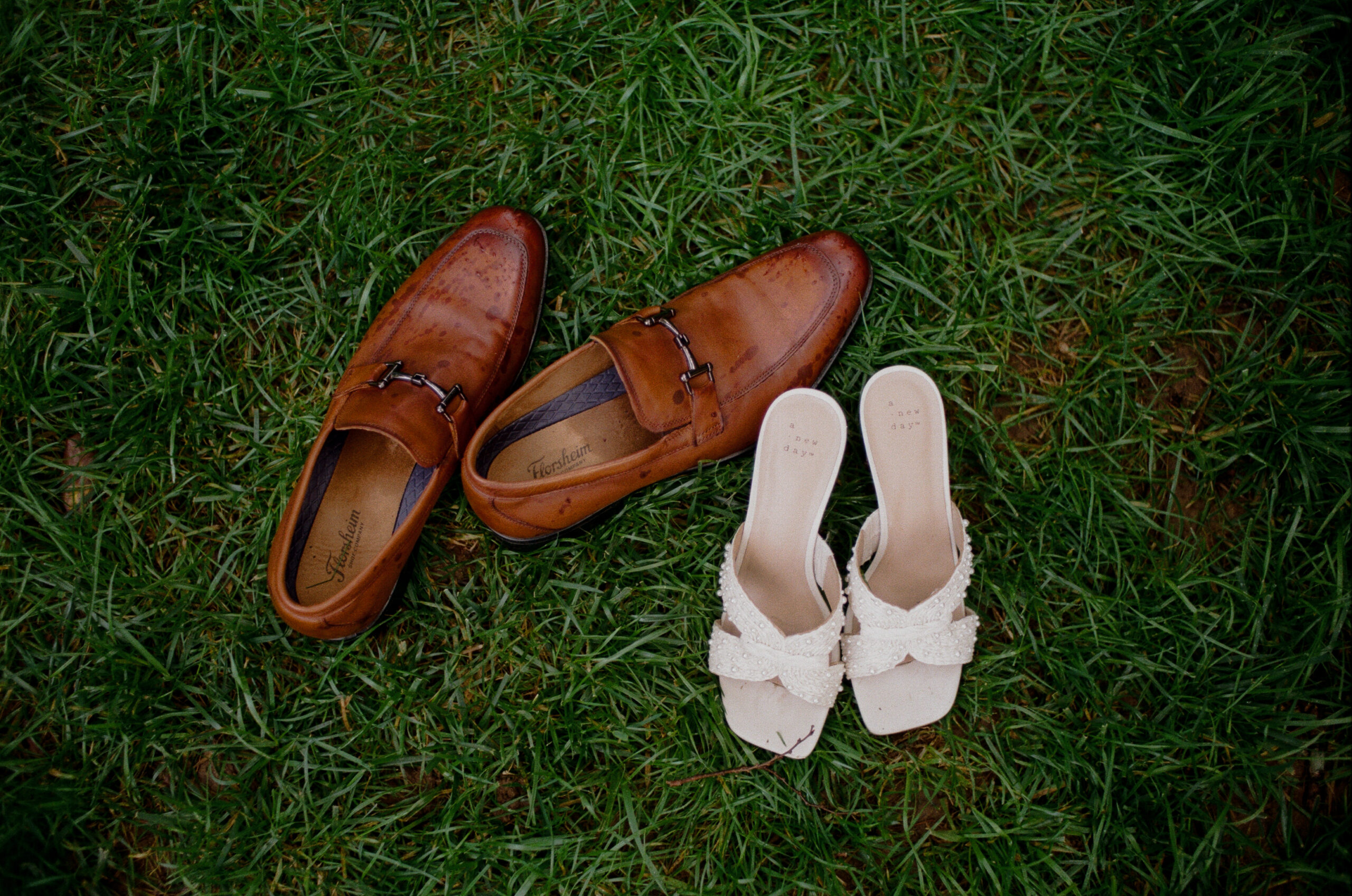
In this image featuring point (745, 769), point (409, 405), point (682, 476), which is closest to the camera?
point (409, 405)

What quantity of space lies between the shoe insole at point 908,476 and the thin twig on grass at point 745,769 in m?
0.44

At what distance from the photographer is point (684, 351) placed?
1910 mm

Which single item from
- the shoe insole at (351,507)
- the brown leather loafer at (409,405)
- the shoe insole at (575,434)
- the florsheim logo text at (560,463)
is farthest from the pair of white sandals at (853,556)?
the shoe insole at (351,507)

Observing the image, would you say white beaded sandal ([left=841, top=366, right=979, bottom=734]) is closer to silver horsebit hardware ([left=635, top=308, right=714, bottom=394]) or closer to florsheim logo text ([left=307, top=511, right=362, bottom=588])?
silver horsebit hardware ([left=635, top=308, right=714, bottom=394])

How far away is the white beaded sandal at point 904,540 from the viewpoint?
6.47ft

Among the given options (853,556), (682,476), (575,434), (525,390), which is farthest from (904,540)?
(525,390)

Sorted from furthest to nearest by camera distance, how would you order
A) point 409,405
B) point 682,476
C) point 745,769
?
point 682,476 < point 745,769 < point 409,405

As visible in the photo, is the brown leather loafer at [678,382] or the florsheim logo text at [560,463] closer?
the brown leather loafer at [678,382]

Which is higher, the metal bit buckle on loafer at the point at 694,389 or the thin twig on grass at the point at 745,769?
the metal bit buckle on loafer at the point at 694,389

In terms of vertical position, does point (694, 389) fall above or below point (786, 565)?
above

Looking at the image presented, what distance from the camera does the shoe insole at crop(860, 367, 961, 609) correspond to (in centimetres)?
200

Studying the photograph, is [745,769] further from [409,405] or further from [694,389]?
[409,405]

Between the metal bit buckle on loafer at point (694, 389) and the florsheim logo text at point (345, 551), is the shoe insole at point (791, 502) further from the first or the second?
the florsheim logo text at point (345, 551)

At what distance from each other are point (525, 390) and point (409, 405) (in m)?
0.30
